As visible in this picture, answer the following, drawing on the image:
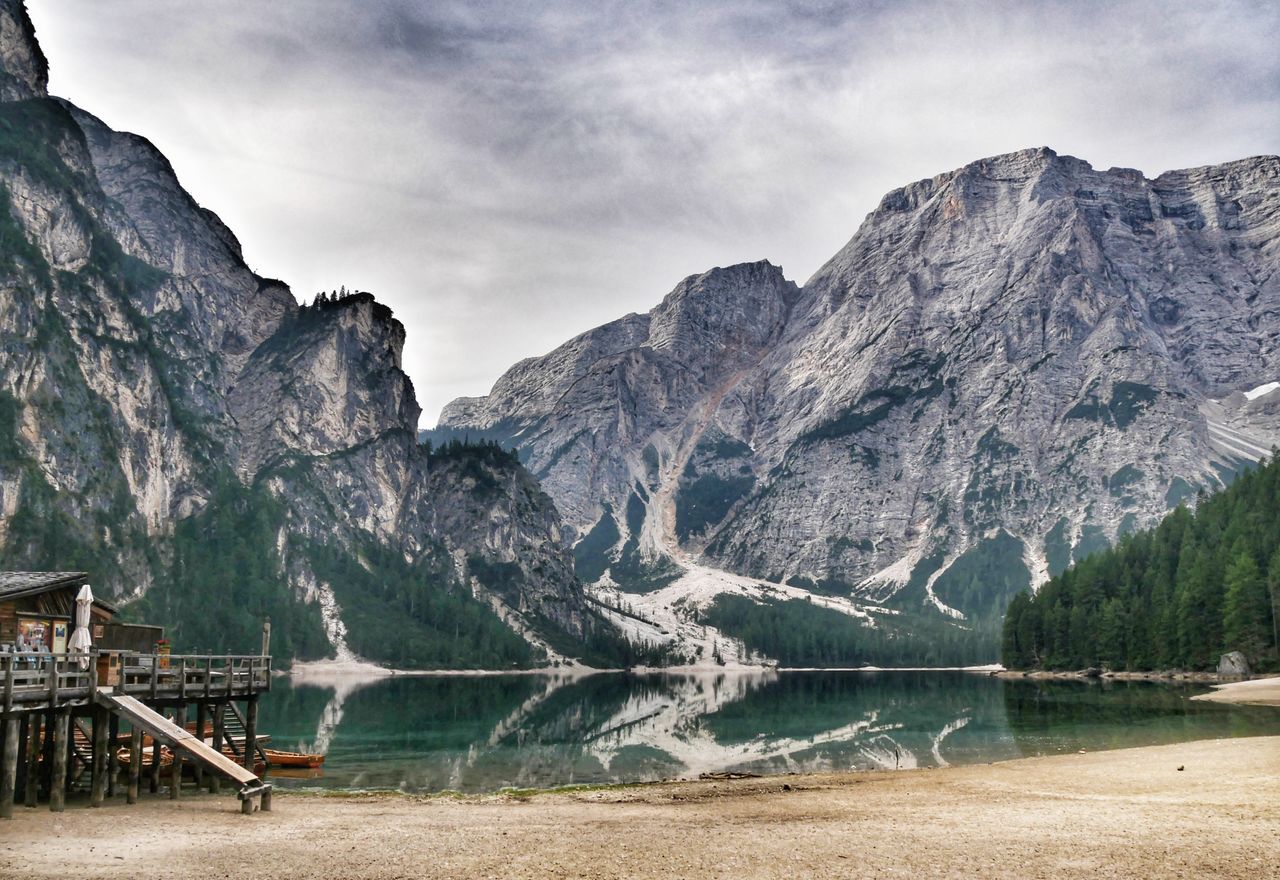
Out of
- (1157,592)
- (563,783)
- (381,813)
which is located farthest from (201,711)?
(1157,592)

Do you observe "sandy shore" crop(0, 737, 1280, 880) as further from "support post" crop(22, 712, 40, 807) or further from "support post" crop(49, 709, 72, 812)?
"support post" crop(22, 712, 40, 807)

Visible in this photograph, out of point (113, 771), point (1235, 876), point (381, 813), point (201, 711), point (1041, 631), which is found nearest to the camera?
point (1235, 876)

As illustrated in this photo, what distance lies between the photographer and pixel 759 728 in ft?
319

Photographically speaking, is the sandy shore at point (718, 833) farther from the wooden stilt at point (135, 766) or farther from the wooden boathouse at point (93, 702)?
Answer: the wooden boathouse at point (93, 702)

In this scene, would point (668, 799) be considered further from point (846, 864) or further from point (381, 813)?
point (846, 864)

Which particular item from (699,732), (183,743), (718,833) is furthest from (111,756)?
(699,732)

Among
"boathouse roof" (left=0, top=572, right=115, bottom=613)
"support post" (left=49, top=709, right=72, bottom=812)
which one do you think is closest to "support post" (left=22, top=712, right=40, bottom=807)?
"support post" (left=49, top=709, right=72, bottom=812)

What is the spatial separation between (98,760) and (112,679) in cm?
388

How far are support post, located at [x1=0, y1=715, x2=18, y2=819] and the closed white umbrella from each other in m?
4.86

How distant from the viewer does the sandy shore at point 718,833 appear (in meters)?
23.8

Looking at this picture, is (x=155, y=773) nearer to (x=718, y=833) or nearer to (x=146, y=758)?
(x=146, y=758)

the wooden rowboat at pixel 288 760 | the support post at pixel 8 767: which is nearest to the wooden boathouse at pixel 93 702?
the support post at pixel 8 767

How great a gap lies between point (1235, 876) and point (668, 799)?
22270 millimetres

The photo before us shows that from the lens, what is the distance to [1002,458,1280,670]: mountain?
120 m
